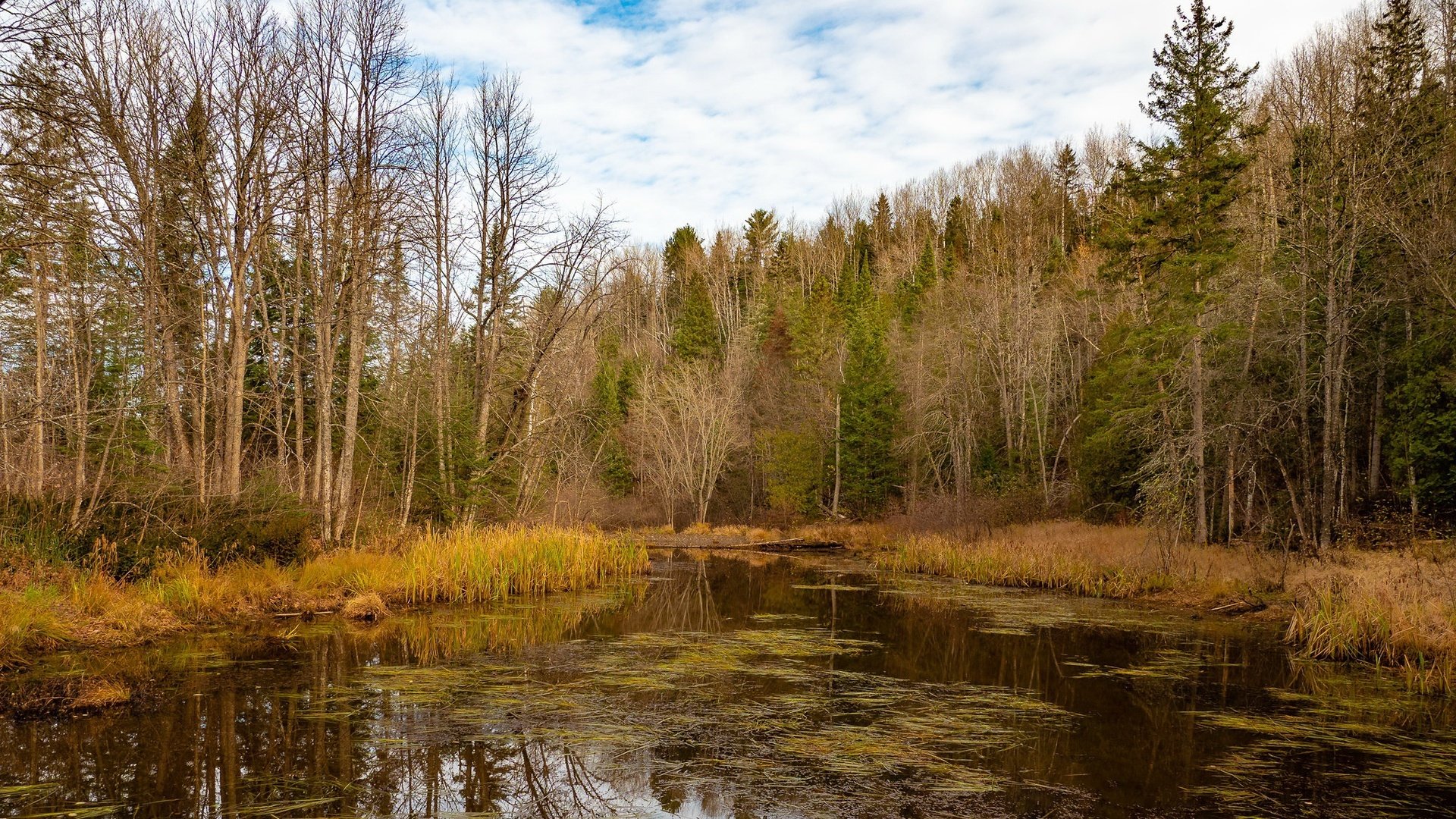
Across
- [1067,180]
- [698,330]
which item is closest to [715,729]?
[698,330]

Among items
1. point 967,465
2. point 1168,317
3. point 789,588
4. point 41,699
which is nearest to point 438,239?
point 789,588

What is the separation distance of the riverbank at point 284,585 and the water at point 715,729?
0.53 metres

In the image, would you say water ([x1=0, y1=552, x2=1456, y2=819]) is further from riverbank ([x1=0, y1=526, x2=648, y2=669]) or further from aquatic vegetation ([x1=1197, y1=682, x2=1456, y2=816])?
riverbank ([x1=0, y1=526, x2=648, y2=669])

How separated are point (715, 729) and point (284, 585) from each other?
8.03m

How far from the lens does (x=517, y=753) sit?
6074 mm

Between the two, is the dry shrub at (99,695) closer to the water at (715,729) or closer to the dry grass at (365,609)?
the water at (715,729)

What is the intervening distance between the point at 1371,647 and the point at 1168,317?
11.6 metres

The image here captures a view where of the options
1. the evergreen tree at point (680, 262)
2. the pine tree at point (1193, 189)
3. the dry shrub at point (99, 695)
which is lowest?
the dry shrub at point (99, 695)

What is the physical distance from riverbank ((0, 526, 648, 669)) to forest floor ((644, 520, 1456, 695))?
9.69 metres

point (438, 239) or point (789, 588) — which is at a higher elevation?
point (438, 239)

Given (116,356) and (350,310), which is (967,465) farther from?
(116,356)

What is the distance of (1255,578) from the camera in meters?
15.0

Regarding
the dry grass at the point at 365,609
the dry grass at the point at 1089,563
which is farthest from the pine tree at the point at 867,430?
the dry grass at the point at 365,609

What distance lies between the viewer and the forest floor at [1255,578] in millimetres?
10070
